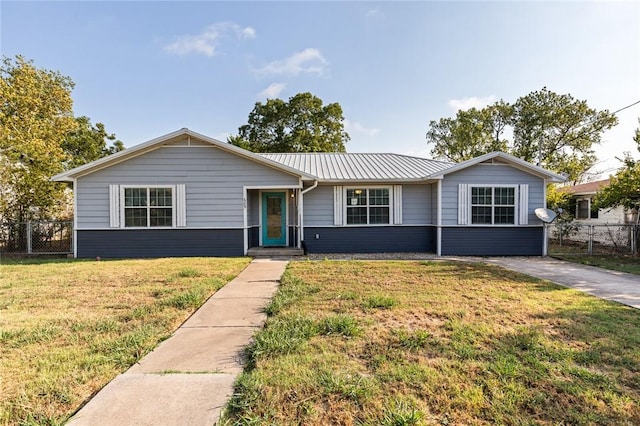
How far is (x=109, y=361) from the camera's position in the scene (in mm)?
3041

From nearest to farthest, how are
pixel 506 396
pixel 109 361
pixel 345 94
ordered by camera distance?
pixel 506 396, pixel 109 361, pixel 345 94

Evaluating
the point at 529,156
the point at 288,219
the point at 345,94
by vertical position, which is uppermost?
the point at 345,94

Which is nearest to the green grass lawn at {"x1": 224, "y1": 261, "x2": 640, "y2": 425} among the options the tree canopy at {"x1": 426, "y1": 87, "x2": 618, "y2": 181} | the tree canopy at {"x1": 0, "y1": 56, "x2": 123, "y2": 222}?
the tree canopy at {"x1": 0, "y1": 56, "x2": 123, "y2": 222}

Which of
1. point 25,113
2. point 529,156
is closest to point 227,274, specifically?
point 25,113

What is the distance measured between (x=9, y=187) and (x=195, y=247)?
783 centimetres

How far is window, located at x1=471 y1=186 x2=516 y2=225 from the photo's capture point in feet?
36.3

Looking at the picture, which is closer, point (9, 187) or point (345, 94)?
point (9, 187)

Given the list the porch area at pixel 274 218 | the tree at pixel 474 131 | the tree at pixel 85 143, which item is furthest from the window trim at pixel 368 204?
the tree at pixel 85 143

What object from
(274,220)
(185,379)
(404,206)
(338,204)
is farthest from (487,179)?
(185,379)

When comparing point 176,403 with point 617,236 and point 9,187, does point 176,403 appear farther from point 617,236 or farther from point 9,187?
point 617,236

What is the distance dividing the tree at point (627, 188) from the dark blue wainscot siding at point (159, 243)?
1348 cm

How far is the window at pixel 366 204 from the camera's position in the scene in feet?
38.3

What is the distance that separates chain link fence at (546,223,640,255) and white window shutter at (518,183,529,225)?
104 cm

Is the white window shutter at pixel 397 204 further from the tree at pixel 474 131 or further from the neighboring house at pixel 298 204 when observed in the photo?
the tree at pixel 474 131
